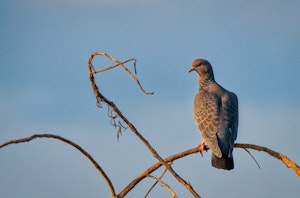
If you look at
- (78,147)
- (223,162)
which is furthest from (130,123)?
(223,162)

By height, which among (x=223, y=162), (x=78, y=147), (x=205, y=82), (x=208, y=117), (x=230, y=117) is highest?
(x=78, y=147)

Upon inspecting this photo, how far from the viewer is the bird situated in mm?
5636

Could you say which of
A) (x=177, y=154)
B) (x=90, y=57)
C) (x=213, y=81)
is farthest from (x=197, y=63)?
(x=90, y=57)

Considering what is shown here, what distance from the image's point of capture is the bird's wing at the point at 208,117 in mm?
5844

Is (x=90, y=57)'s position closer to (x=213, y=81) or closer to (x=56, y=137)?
(x=56, y=137)

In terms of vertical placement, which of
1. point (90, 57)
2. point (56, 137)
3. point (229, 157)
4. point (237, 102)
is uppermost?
point (90, 57)

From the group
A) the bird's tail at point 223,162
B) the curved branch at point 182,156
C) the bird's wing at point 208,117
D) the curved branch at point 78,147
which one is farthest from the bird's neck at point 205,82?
the curved branch at point 78,147

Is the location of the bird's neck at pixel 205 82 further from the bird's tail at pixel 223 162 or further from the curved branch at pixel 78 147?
the curved branch at pixel 78 147

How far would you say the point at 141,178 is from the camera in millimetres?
3377

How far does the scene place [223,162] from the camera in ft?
18.1

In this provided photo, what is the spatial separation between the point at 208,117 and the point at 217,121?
0.58 ft

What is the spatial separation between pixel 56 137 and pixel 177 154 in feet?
3.78

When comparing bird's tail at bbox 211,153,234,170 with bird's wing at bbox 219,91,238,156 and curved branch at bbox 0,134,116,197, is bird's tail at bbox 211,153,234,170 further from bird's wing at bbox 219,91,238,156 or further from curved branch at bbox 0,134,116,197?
curved branch at bbox 0,134,116,197

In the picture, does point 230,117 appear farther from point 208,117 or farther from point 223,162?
point 223,162
